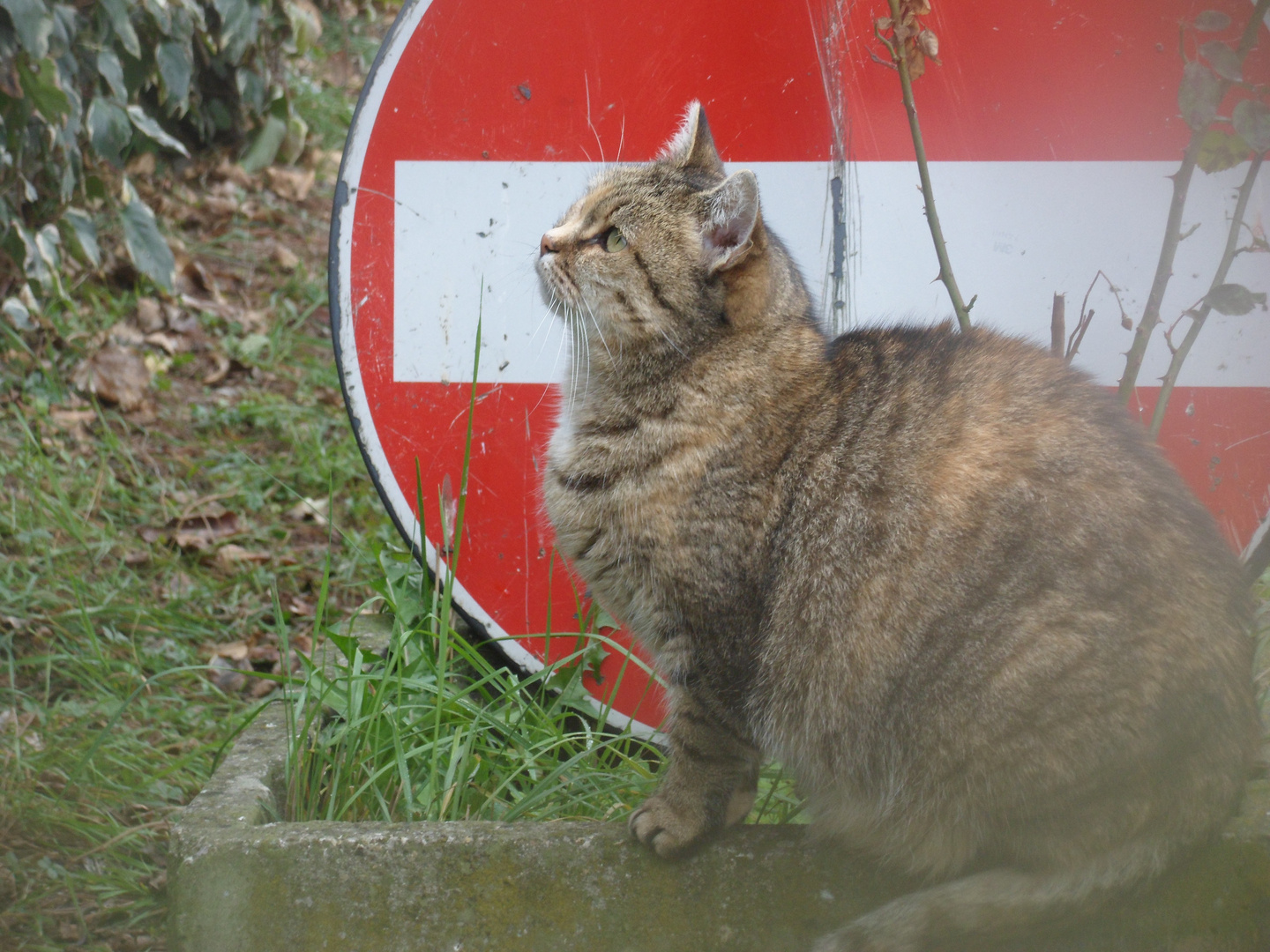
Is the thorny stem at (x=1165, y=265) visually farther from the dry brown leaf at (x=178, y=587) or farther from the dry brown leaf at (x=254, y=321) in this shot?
the dry brown leaf at (x=254, y=321)

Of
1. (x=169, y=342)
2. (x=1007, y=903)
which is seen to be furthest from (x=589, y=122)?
(x=169, y=342)

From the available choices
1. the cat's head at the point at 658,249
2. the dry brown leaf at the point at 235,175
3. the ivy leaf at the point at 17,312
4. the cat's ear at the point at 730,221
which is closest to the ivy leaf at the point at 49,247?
the ivy leaf at the point at 17,312

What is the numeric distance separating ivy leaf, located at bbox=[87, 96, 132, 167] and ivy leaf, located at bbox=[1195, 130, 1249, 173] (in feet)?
8.77

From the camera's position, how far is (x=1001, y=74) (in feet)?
6.89

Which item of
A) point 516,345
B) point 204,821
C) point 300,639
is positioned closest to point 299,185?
point 300,639

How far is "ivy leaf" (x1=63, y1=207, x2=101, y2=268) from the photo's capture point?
318 cm

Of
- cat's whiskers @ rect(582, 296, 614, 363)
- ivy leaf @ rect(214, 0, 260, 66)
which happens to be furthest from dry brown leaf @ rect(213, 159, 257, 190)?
cat's whiskers @ rect(582, 296, 614, 363)

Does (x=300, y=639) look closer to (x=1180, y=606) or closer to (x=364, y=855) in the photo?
(x=364, y=855)

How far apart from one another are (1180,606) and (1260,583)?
3.54ft

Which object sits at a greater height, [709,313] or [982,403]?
[709,313]

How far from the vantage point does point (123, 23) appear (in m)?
3.16

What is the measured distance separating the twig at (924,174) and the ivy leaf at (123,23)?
7.26 feet

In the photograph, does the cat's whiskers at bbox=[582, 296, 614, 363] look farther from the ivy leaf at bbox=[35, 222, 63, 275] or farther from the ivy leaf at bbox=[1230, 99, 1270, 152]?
the ivy leaf at bbox=[35, 222, 63, 275]

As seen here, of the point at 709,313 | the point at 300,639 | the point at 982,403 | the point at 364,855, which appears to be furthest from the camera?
the point at 300,639
